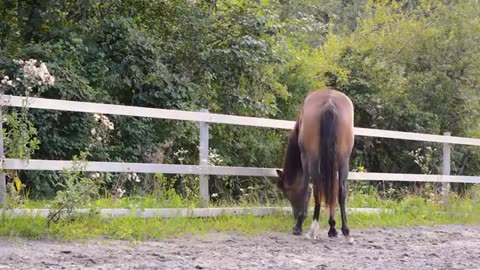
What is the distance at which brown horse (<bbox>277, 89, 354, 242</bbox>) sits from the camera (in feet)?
23.3

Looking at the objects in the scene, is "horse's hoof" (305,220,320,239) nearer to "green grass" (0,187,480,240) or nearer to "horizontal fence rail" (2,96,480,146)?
"green grass" (0,187,480,240)

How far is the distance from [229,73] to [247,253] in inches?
267

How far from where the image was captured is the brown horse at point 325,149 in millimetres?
7105

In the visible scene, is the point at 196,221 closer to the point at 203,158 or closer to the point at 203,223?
the point at 203,223

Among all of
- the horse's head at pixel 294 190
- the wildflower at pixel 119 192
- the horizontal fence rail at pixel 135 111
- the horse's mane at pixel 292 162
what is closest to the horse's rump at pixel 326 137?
the horse's mane at pixel 292 162

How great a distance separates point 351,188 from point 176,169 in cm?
380

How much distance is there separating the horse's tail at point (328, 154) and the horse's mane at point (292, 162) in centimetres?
106

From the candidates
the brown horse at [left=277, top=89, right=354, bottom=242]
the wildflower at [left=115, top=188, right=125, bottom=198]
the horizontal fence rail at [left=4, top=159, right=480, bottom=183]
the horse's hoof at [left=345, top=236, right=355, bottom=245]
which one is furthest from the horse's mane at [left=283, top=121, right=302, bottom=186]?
the wildflower at [left=115, top=188, right=125, bottom=198]

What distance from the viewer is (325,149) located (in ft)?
23.4

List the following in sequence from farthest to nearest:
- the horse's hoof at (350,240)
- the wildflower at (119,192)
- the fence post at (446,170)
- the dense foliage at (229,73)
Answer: the fence post at (446,170)
the dense foliage at (229,73)
the wildflower at (119,192)
the horse's hoof at (350,240)

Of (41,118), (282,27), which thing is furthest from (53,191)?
Answer: (282,27)

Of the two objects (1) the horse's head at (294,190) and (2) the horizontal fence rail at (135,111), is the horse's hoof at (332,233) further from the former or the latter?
(2) the horizontal fence rail at (135,111)

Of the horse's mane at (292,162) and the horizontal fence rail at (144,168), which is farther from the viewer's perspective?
the horse's mane at (292,162)

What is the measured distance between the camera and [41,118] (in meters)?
9.27
